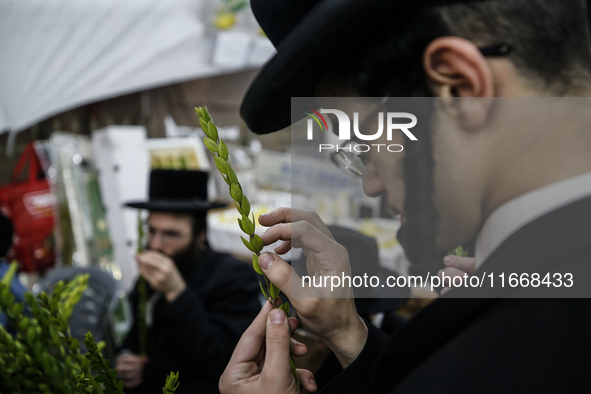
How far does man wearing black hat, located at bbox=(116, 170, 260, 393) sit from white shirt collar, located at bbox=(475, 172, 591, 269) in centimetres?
150

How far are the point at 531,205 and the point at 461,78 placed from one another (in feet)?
0.41

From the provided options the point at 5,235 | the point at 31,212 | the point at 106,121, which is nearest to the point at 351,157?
the point at 5,235

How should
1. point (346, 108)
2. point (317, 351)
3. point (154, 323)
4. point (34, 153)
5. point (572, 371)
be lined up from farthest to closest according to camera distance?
point (34, 153) → point (154, 323) → point (317, 351) → point (346, 108) → point (572, 371)

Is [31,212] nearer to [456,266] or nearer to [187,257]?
[187,257]

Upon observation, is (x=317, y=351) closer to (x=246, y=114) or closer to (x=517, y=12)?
(x=246, y=114)

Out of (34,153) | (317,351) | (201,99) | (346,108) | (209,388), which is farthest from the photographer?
(201,99)

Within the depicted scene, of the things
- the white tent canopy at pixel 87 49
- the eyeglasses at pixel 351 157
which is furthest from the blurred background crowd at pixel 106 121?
the eyeglasses at pixel 351 157

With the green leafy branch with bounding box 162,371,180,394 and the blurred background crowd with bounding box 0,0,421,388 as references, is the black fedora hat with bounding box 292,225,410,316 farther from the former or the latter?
the blurred background crowd with bounding box 0,0,421,388

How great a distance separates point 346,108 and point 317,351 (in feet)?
1.07

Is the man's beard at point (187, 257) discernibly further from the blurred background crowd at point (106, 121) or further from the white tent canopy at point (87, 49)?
the white tent canopy at point (87, 49)

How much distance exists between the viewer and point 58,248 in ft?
8.87

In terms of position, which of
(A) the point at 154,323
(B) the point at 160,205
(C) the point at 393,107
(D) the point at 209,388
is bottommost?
(D) the point at 209,388

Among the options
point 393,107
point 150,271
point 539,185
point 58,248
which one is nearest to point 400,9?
point 393,107

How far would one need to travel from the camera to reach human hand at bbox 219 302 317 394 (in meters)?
0.39
